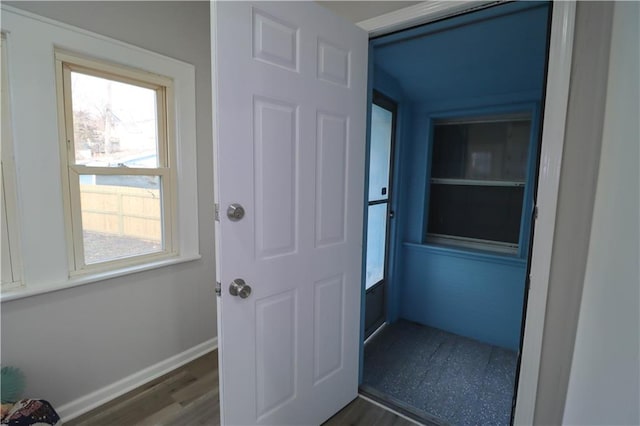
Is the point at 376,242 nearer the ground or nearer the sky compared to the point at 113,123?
nearer the ground

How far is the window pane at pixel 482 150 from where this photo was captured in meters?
2.41

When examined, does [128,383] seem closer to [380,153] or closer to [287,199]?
[287,199]

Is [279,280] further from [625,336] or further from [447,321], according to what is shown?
[447,321]

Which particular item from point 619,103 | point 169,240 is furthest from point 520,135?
point 169,240

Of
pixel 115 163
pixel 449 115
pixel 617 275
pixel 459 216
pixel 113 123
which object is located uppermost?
pixel 449 115

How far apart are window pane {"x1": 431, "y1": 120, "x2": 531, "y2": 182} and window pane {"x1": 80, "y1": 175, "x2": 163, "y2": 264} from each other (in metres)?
2.38

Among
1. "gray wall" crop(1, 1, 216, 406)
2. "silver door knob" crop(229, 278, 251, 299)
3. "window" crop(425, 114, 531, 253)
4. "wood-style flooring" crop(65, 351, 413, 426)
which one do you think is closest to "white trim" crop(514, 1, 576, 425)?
"wood-style flooring" crop(65, 351, 413, 426)

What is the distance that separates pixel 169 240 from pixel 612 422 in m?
2.16

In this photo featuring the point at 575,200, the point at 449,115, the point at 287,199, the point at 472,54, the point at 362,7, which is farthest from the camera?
the point at 449,115

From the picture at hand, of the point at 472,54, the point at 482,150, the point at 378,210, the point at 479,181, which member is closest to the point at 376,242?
the point at 378,210

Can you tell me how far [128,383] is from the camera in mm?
1810

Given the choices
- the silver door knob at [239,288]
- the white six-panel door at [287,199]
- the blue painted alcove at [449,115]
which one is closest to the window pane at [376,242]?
the blue painted alcove at [449,115]

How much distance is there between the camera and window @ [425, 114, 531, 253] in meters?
2.43

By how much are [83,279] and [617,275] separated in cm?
211
